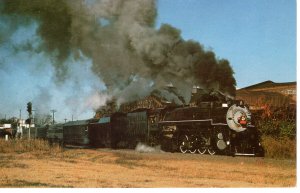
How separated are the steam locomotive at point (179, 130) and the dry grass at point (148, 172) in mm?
609

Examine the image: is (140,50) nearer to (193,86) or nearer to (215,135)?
(193,86)

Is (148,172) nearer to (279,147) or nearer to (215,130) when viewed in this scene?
(215,130)

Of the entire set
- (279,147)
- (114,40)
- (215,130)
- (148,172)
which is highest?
(114,40)

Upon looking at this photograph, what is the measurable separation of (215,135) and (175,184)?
2698 millimetres

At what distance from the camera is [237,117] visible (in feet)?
32.7

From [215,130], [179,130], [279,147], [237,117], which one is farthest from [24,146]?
[279,147]

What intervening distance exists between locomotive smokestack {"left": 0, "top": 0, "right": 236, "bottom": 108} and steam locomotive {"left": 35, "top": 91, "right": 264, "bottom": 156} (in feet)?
2.36

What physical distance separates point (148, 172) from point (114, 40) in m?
2.97

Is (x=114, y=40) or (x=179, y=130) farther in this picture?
(x=179, y=130)

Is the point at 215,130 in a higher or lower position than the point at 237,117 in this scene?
lower

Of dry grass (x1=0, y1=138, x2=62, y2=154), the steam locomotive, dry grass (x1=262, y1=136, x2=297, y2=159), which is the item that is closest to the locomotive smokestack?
the steam locomotive

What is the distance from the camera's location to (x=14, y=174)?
8.09 metres

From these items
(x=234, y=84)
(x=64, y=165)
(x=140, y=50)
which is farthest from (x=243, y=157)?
(x=64, y=165)

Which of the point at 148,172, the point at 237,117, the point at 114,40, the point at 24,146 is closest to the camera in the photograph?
the point at 148,172
